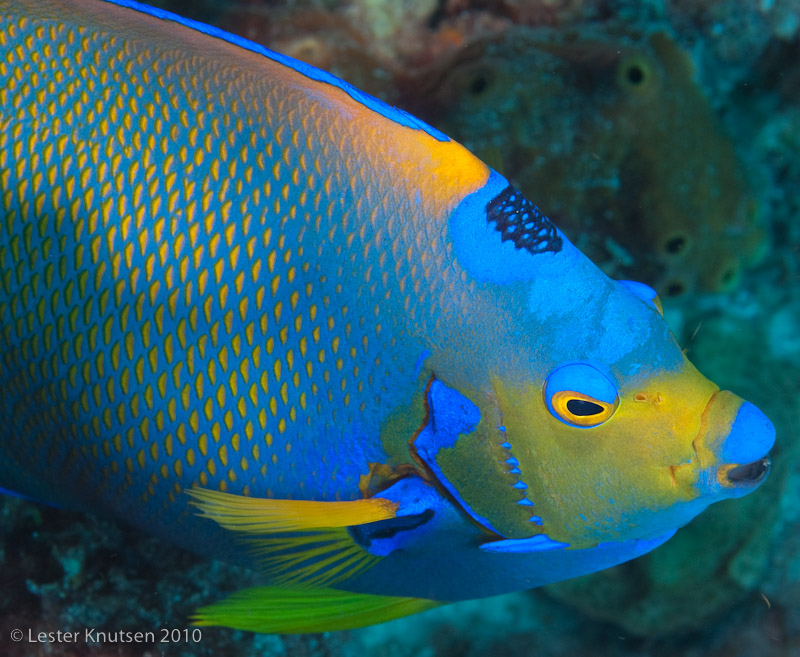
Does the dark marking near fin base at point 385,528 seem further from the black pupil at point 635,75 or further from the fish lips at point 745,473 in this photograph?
the black pupil at point 635,75

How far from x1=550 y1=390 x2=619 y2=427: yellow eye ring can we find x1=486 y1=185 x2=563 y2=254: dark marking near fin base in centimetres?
28

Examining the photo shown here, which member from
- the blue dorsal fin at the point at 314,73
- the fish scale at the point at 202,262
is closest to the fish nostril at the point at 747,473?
the fish scale at the point at 202,262

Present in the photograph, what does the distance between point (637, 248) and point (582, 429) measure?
1.69 m

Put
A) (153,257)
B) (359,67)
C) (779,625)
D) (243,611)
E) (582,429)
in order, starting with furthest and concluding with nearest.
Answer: (779,625) < (359,67) < (243,611) < (153,257) < (582,429)

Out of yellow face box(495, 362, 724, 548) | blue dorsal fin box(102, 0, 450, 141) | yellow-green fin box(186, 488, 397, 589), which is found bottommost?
yellow-green fin box(186, 488, 397, 589)

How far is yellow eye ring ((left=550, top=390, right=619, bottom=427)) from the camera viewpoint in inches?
41.4

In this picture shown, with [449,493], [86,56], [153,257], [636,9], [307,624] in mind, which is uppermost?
[636,9]

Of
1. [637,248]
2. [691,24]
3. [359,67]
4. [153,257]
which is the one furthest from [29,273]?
[691,24]

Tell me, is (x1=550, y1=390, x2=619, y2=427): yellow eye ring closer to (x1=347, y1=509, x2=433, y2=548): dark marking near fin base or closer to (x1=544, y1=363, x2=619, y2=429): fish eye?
(x1=544, y1=363, x2=619, y2=429): fish eye

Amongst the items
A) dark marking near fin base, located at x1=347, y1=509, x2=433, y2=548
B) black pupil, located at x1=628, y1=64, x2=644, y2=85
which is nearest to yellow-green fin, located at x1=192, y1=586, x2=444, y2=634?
dark marking near fin base, located at x1=347, y1=509, x2=433, y2=548

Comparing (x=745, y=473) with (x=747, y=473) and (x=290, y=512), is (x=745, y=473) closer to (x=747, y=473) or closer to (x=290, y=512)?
(x=747, y=473)

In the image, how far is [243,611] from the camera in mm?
1488

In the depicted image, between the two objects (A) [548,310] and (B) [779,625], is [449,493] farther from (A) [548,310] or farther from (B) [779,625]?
(B) [779,625]

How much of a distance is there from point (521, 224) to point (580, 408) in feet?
1.20
